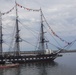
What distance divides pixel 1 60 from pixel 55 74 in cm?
4170

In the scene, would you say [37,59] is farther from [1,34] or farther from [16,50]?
[1,34]

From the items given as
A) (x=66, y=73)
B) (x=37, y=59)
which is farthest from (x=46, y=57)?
(x=66, y=73)

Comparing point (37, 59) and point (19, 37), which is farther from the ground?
point (19, 37)

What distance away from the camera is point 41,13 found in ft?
442

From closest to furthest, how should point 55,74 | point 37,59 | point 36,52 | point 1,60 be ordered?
point 55,74, point 1,60, point 37,59, point 36,52

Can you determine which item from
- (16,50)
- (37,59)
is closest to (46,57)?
(37,59)

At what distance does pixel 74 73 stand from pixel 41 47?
5145 centimetres

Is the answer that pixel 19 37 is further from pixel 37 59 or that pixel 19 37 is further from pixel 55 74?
pixel 55 74

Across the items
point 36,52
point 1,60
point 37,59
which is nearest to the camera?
point 1,60

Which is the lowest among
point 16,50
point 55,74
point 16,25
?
point 55,74

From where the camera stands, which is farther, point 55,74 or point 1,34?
point 1,34

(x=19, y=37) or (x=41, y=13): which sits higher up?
(x=41, y=13)

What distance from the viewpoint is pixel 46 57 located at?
13262 centimetres

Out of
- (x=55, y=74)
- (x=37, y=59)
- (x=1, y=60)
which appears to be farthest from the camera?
(x=37, y=59)
